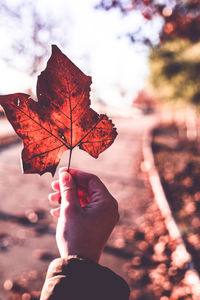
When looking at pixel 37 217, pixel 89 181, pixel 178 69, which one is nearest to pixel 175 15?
pixel 89 181

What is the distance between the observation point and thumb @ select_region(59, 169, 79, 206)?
131cm

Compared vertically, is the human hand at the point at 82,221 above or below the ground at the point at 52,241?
above

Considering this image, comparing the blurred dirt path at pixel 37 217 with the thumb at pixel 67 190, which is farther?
the blurred dirt path at pixel 37 217

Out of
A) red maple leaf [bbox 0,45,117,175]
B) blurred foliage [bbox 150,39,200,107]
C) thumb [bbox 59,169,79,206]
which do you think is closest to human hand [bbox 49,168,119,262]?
thumb [bbox 59,169,79,206]

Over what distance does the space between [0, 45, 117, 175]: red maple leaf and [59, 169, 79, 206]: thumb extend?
100 millimetres

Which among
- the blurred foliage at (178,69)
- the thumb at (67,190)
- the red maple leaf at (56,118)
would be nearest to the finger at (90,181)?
the thumb at (67,190)

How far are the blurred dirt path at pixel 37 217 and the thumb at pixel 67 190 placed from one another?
9.45 feet

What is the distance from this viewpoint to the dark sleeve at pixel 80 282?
1.07m

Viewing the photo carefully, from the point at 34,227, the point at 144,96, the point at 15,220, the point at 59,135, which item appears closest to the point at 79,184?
the point at 59,135

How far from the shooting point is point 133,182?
340 inches

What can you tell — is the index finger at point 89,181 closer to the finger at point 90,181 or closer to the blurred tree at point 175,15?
the finger at point 90,181

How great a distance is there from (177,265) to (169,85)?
12.1m

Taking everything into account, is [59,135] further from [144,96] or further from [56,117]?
[144,96]

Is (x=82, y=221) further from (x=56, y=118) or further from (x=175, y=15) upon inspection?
(x=175, y=15)
